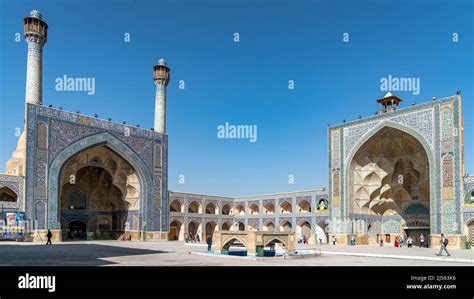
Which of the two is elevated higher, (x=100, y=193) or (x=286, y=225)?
(x=100, y=193)

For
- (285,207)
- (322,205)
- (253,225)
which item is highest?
(322,205)

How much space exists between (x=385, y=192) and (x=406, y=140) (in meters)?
4.29

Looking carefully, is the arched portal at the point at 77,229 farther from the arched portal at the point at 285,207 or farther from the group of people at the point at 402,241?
the group of people at the point at 402,241

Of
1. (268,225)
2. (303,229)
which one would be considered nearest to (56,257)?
(303,229)

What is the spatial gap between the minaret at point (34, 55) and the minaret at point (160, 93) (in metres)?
9.54

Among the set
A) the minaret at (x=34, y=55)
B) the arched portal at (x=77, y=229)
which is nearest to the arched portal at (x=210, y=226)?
the arched portal at (x=77, y=229)

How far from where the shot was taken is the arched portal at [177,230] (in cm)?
4006

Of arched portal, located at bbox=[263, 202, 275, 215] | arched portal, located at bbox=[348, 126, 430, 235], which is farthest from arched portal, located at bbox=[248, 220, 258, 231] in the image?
arched portal, located at bbox=[348, 126, 430, 235]

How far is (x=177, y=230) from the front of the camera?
40625 millimetres

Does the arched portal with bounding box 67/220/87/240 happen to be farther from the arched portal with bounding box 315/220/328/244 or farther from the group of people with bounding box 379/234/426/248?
the group of people with bounding box 379/234/426/248

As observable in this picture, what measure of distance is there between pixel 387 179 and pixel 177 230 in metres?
18.9

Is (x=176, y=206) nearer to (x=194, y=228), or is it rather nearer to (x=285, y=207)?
(x=194, y=228)
